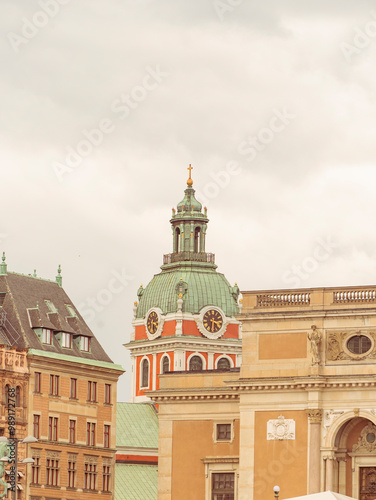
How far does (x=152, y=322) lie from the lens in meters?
177

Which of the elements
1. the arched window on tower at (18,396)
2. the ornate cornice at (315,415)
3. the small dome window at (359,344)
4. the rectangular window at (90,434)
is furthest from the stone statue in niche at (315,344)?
the rectangular window at (90,434)

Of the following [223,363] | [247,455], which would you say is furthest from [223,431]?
[223,363]

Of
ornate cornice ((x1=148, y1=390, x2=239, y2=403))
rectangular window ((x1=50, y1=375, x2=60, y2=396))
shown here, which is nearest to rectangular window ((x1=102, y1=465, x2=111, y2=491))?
rectangular window ((x1=50, y1=375, x2=60, y2=396))

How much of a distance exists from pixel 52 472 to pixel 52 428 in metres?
3.16

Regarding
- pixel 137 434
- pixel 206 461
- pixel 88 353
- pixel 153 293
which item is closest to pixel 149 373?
pixel 153 293

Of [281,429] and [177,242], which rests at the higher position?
[177,242]

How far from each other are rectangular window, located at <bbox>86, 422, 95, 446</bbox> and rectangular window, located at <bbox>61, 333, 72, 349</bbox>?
606cm

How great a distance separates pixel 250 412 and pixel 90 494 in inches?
1139

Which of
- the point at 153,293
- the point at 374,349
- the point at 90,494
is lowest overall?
the point at 90,494

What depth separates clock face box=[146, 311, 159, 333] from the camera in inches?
6924

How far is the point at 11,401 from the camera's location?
10919 cm

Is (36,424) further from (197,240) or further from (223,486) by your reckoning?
(197,240)

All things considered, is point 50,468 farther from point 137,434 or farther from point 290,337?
point 137,434

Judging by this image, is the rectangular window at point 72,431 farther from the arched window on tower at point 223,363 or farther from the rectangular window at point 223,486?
the arched window on tower at point 223,363
